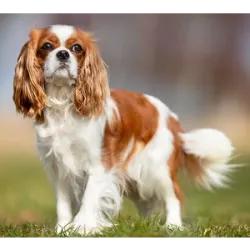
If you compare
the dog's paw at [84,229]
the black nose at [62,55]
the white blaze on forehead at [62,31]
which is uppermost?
the white blaze on forehead at [62,31]

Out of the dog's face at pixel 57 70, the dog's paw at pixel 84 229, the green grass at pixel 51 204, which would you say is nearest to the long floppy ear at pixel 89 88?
the dog's face at pixel 57 70

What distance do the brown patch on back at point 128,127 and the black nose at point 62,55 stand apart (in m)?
0.56

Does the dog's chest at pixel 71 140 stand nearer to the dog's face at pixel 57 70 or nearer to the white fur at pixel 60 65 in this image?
the dog's face at pixel 57 70

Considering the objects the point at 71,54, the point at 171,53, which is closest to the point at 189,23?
the point at 171,53

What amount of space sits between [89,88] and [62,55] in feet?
1.01

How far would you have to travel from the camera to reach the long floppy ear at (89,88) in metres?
4.75

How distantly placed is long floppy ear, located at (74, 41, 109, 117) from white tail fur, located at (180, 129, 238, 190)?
740 millimetres

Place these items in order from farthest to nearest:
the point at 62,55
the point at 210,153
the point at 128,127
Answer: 1. the point at 210,153
2. the point at 128,127
3. the point at 62,55

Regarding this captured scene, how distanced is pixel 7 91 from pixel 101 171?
2.59 ft

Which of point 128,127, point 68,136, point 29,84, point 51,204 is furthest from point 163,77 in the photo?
point 51,204

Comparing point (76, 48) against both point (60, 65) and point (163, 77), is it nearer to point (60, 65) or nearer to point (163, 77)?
point (60, 65)

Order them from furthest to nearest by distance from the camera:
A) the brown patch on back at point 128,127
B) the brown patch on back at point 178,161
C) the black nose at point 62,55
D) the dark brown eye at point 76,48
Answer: the brown patch on back at point 178,161
the brown patch on back at point 128,127
the dark brown eye at point 76,48
the black nose at point 62,55

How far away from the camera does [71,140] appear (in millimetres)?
4758

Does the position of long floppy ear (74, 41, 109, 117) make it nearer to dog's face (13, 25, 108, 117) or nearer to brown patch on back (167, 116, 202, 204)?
dog's face (13, 25, 108, 117)
